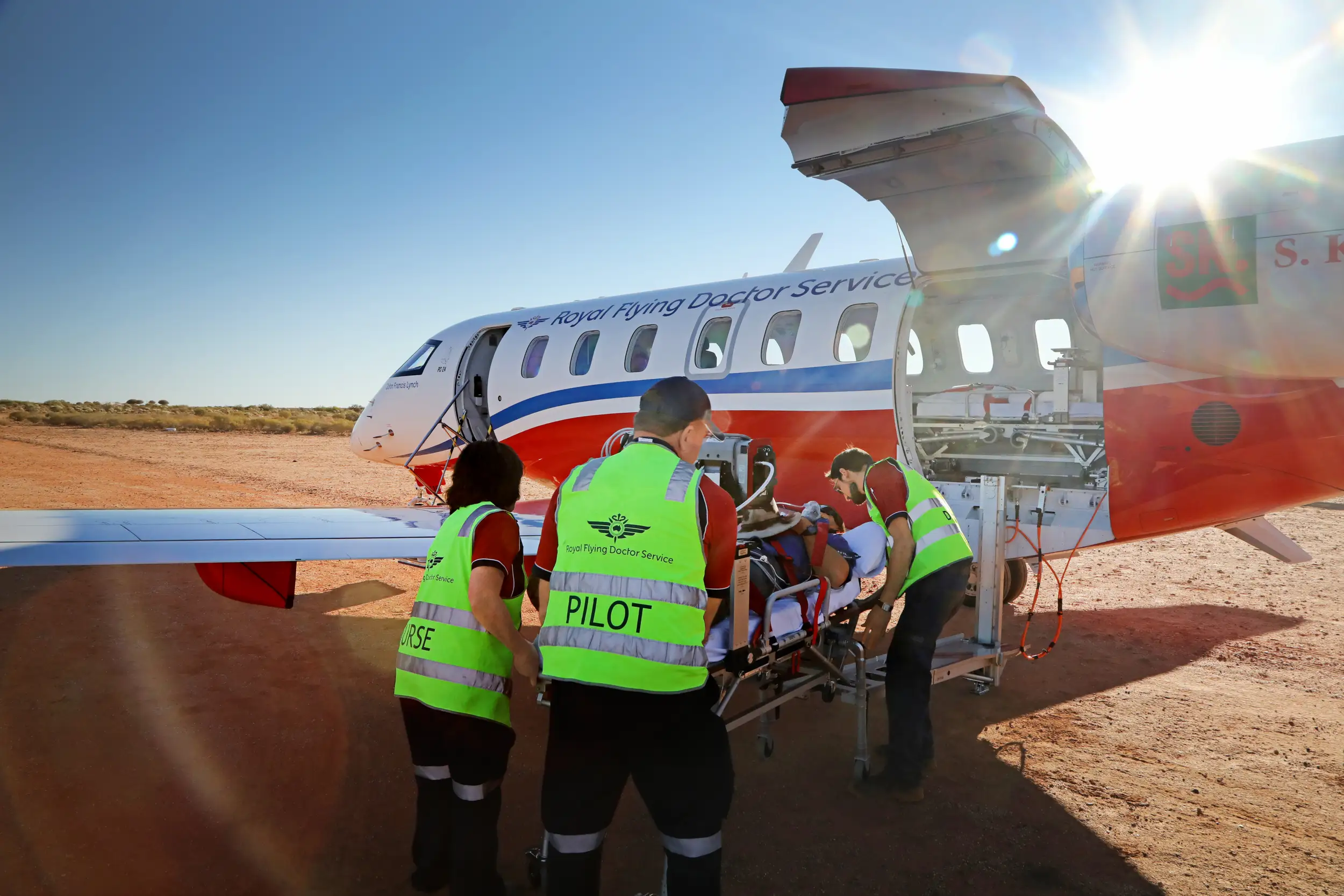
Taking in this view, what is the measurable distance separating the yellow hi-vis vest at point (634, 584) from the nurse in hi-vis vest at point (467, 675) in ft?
2.20

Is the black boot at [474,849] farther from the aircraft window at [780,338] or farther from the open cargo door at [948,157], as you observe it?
the aircraft window at [780,338]

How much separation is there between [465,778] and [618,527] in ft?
4.96

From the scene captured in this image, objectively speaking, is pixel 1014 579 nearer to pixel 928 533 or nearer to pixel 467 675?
pixel 928 533

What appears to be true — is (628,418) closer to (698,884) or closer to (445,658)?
(445,658)

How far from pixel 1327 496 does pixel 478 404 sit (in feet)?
33.7

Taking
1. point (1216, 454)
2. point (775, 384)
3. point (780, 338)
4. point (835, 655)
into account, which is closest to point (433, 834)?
point (835, 655)

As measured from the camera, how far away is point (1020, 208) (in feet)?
22.0

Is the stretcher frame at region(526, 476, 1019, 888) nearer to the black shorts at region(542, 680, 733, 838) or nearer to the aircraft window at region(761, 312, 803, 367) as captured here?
the black shorts at region(542, 680, 733, 838)

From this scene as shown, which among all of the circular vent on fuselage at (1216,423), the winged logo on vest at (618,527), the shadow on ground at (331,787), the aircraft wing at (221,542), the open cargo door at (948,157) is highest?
the open cargo door at (948,157)

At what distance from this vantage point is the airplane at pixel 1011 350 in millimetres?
5156

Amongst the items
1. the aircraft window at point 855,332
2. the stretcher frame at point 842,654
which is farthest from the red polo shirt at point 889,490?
the aircraft window at point 855,332

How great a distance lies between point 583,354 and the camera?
1062cm

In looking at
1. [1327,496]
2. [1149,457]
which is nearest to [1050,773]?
[1149,457]

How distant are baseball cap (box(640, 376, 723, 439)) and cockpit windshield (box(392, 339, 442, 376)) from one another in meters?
10.4
